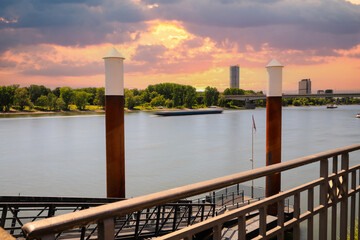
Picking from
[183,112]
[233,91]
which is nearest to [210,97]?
[183,112]

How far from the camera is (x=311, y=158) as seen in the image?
2479 mm

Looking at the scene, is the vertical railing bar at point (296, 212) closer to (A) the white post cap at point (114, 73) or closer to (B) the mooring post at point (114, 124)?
(B) the mooring post at point (114, 124)

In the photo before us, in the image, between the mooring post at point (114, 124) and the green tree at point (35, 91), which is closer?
the mooring post at point (114, 124)

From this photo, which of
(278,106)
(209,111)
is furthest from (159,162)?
(209,111)

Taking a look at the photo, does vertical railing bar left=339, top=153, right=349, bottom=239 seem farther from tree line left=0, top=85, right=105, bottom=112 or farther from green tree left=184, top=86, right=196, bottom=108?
green tree left=184, top=86, right=196, bottom=108

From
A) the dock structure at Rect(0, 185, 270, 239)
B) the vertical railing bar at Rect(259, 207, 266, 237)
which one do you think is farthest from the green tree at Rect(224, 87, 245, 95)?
the vertical railing bar at Rect(259, 207, 266, 237)

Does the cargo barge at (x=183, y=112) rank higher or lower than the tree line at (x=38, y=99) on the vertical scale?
lower

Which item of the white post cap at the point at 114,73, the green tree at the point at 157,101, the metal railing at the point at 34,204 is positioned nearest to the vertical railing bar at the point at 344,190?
the metal railing at the point at 34,204

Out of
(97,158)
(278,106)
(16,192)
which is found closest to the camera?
(278,106)

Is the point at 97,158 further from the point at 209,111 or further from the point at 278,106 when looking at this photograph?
the point at 209,111

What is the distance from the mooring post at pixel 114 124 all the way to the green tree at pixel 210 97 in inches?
5711

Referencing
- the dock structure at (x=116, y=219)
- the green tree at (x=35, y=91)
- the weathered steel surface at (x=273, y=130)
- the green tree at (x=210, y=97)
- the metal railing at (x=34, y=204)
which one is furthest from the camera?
the green tree at (x=210, y=97)

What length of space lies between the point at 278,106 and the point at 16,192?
20331mm

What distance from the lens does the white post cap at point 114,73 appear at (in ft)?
26.2
